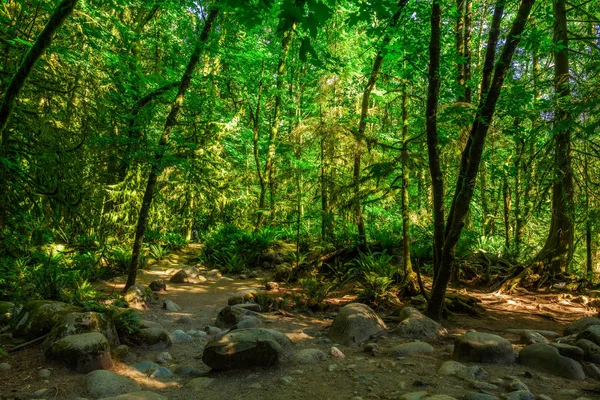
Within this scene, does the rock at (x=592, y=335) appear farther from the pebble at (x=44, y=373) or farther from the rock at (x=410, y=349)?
the pebble at (x=44, y=373)

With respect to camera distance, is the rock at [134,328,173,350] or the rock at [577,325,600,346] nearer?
the rock at [577,325,600,346]

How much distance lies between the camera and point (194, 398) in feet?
12.2

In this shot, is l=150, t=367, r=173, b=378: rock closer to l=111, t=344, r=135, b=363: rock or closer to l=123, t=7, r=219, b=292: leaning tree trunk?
l=111, t=344, r=135, b=363: rock

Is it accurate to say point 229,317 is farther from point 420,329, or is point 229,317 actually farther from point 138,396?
point 138,396

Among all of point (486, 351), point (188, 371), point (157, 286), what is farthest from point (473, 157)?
point (157, 286)

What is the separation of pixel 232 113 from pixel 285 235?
19.4 feet

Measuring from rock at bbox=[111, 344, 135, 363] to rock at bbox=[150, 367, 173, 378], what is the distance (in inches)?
22.4

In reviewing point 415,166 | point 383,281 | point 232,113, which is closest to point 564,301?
point 383,281

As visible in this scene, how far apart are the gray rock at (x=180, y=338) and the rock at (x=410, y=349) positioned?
301 centimetres

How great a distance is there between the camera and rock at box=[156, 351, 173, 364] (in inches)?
188

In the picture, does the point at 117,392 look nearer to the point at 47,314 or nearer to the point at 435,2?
the point at 47,314

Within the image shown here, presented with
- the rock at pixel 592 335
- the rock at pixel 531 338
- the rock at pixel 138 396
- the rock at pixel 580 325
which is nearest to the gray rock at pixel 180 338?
the rock at pixel 138 396

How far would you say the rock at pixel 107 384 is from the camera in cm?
364

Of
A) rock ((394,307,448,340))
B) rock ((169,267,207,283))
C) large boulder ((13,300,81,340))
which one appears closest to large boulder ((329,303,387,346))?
rock ((394,307,448,340))
